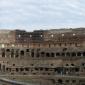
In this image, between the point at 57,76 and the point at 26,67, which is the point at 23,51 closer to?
the point at 26,67

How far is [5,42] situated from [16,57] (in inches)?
150

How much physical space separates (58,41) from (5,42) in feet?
29.2

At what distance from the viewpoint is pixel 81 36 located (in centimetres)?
5353

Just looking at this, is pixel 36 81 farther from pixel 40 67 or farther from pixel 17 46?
pixel 17 46

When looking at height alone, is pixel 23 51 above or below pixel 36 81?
above

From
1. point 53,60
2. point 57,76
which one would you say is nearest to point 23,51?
point 53,60

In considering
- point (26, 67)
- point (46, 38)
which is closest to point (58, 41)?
point (46, 38)

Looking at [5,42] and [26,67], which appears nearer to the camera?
[26,67]

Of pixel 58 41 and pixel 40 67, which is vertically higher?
pixel 58 41

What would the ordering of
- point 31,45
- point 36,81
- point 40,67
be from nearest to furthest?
point 36,81 → point 40,67 → point 31,45

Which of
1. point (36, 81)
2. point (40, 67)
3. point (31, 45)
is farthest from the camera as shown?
point (31, 45)

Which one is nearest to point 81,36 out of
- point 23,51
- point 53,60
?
point 53,60

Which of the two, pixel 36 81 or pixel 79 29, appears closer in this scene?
pixel 36 81

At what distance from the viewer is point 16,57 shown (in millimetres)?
55156
